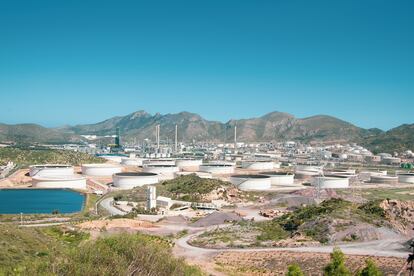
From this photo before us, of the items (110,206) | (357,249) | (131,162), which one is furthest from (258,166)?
(357,249)

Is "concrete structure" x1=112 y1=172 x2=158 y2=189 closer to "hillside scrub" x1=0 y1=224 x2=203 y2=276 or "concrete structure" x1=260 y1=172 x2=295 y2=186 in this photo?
"concrete structure" x1=260 y1=172 x2=295 y2=186

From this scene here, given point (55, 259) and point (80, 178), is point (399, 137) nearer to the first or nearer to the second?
point (80, 178)

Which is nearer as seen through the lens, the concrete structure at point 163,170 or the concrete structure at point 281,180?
the concrete structure at point 281,180

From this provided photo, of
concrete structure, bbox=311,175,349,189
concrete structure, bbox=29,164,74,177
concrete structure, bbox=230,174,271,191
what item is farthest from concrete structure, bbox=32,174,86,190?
concrete structure, bbox=311,175,349,189

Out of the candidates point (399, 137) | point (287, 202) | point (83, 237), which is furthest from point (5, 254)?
point (399, 137)

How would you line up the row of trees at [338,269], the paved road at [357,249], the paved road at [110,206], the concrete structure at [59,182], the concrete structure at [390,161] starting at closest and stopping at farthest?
1. the row of trees at [338,269]
2. the paved road at [357,249]
3. the paved road at [110,206]
4. the concrete structure at [59,182]
5. the concrete structure at [390,161]

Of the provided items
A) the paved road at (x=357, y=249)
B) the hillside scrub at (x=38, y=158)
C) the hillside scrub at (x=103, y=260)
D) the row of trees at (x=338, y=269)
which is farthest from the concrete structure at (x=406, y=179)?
the hillside scrub at (x=103, y=260)

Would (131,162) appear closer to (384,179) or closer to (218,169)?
(218,169)

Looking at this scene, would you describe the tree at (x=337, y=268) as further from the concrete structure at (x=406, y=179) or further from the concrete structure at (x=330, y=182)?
the concrete structure at (x=406, y=179)
